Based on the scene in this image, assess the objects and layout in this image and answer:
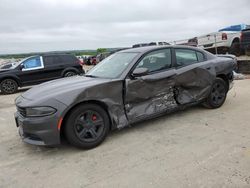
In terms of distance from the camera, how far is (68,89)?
4266 mm

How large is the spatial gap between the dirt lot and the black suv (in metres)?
6.89

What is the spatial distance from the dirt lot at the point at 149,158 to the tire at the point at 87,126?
154 mm

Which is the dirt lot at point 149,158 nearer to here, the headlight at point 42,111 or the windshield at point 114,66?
the headlight at point 42,111

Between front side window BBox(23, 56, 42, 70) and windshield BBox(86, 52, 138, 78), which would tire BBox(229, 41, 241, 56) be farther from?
windshield BBox(86, 52, 138, 78)

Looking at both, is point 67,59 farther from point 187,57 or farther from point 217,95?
point 217,95

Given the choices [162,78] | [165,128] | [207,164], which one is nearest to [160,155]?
[207,164]

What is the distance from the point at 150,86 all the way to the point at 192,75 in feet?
3.55

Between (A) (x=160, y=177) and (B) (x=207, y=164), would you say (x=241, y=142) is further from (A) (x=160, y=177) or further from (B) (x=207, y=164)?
(A) (x=160, y=177)

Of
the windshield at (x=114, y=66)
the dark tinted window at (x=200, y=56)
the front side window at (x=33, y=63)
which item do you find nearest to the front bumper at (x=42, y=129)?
the windshield at (x=114, y=66)

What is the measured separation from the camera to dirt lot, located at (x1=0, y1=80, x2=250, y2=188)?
128 inches

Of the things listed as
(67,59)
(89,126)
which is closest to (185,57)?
(89,126)

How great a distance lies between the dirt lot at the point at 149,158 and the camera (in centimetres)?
324

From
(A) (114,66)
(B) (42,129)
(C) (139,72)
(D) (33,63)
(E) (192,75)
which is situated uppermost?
(D) (33,63)

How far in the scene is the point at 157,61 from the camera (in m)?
5.12
